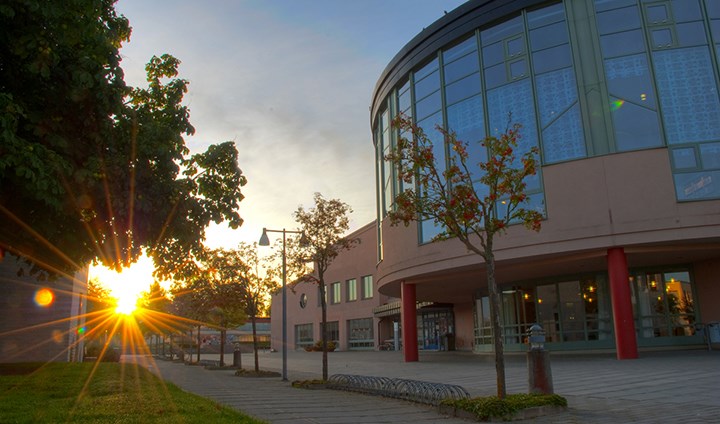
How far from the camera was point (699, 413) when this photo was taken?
27.5ft

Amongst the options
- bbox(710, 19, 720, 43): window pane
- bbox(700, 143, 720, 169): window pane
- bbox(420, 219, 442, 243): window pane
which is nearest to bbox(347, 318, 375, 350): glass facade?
bbox(420, 219, 442, 243): window pane

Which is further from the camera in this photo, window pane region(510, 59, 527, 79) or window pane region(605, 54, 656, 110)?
window pane region(510, 59, 527, 79)

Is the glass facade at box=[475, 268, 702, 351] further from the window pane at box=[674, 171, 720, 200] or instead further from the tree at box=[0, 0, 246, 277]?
the tree at box=[0, 0, 246, 277]

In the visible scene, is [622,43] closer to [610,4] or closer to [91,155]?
[610,4]

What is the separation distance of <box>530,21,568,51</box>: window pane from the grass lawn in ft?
59.7

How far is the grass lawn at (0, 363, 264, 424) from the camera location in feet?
27.9

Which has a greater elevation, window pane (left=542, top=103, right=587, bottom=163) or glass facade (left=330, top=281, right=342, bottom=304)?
window pane (left=542, top=103, right=587, bottom=163)

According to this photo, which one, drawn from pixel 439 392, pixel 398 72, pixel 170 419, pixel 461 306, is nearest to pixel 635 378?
pixel 439 392

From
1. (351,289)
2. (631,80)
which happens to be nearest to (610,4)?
(631,80)

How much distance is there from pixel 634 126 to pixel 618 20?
4263mm

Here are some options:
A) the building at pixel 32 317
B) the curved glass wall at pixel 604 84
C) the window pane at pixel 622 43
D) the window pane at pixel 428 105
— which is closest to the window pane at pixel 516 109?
the curved glass wall at pixel 604 84

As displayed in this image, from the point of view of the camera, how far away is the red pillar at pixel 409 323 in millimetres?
26062

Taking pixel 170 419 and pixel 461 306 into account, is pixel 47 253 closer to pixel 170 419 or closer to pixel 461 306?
pixel 170 419

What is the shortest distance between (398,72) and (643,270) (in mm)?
14209
